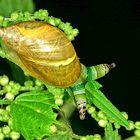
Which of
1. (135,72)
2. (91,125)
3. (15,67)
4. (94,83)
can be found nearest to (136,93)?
(135,72)

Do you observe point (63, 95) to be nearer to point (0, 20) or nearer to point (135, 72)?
point (0, 20)

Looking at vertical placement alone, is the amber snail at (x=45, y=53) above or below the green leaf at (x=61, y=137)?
above

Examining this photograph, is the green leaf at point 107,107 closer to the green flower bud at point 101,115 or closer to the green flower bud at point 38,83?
the green flower bud at point 101,115

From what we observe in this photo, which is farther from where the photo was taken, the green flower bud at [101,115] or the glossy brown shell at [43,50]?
the green flower bud at [101,115]

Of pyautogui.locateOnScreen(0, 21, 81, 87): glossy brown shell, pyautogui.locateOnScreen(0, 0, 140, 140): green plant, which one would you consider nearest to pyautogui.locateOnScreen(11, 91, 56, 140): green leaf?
pyautogui.locateOnScreen(0, 0, 140, 140): green plant

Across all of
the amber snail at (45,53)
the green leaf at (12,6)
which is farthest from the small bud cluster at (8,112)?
the green leaf at (12,6)

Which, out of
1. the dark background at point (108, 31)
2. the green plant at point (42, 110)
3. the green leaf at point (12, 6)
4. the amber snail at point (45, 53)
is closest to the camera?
the amber snail at point (45, 53)
